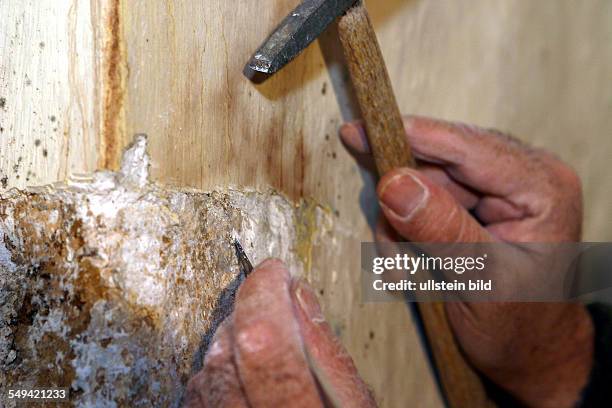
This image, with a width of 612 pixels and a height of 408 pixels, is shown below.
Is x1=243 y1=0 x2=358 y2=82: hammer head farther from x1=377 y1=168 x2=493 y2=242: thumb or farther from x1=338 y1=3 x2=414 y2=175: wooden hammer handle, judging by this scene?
x1=377 y1=168 x2=493 y2=242: thumb

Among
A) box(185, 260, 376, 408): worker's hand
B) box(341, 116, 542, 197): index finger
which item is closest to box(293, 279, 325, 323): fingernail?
box(185, 260, 376, 408): worker's hand

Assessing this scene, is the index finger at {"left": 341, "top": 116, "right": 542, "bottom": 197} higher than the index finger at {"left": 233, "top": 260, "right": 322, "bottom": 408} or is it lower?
higher

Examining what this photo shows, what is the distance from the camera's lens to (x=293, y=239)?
0.98 meters

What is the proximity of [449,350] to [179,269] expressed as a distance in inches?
28.0

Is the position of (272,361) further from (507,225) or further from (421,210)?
(507,225)

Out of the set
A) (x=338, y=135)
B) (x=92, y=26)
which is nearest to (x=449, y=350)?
(x=338, y=135)

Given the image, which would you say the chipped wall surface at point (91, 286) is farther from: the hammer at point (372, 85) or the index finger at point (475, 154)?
the index finger at point (475, 154)

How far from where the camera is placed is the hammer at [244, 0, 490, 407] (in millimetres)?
758

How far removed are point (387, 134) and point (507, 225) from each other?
38 centimetres

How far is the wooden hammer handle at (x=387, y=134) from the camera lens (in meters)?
0.87

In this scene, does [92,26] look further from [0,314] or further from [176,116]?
[0,314]

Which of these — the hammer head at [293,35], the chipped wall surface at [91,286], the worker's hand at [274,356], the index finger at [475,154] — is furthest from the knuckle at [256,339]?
the index finger at [475,154]

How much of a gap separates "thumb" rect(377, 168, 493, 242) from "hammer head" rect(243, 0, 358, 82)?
1.00 ft

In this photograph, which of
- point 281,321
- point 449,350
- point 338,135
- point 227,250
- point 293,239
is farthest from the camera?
point 449,350
